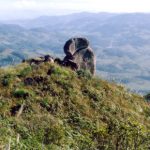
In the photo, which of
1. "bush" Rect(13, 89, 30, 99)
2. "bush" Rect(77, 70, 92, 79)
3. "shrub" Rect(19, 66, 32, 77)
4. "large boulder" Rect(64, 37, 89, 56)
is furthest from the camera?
"large boulder" Rect(64, 37, 89, 56)

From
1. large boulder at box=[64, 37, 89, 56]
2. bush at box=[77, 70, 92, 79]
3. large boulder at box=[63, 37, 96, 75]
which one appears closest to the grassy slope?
bush at box=[77, 70, 92, 79]

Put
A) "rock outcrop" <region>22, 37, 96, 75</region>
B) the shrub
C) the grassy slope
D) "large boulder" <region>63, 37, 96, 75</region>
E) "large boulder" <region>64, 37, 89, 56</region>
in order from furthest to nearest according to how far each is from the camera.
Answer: "large boulder" <region>64, 37, 89, 56</region>
"large boulder" <region>63, 37, 96, 75</region>
"rock outcrop" <region>22, 37, 96, 75</region>
the shrub
the grassy slope

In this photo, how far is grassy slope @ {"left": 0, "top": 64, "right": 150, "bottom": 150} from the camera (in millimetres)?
17719

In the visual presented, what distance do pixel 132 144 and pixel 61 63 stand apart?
21.4 m

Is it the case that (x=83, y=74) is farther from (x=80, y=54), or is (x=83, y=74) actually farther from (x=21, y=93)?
(x=80, y=54)

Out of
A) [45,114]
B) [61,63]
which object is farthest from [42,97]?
[61,63]

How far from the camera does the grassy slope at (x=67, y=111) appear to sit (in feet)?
58.1

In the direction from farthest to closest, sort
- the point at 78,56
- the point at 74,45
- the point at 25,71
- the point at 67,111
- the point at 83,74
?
the point at 74,45 → the point at 78,56 → the point at 83,74 → the point at 25,71 → the point at 67,111

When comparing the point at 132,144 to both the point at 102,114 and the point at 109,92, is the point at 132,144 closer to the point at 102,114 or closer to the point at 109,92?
the point at 102,114

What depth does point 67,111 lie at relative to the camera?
27.5 metres

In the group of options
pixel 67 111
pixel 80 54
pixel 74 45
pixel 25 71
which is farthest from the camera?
pixel 74 45

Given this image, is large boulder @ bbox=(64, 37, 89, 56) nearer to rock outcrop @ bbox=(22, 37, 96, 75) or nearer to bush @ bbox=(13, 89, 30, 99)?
rock outcrop @ bbox=(22, 37, 96, 75)

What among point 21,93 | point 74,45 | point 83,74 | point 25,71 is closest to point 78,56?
point 74,45

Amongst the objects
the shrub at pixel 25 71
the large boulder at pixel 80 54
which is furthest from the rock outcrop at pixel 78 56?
the shrub at pixel 25 71
